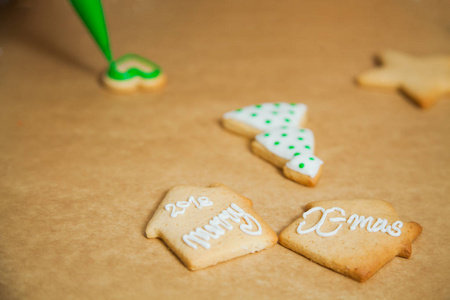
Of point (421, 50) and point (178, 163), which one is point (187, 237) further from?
point (421, 50)

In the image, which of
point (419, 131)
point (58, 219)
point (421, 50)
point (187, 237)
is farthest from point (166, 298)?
point (421, 50)

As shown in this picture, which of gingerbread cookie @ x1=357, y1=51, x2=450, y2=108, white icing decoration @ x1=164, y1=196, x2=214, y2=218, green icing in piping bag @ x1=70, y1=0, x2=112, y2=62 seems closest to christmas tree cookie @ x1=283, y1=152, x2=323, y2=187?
white icing decoration @ x1=164, y1=196, x2=214, y2=218

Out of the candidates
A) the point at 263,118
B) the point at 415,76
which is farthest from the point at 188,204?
the point at 415,76

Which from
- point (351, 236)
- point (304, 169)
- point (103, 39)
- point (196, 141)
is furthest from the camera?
point (103, 39)

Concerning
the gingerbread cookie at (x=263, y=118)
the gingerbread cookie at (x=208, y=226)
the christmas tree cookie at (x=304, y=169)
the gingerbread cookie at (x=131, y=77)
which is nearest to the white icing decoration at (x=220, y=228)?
the gingerbread cookie at (x=208, y=226)

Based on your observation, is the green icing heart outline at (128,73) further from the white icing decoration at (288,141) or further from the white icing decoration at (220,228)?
the white icing decoration at (220,228)

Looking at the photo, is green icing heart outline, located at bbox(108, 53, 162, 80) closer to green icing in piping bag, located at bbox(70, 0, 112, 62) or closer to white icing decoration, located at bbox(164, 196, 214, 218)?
green icing in piping bag, located at bbox(70, 0, 112, 62)

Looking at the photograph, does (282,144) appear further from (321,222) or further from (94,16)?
(94,16)
